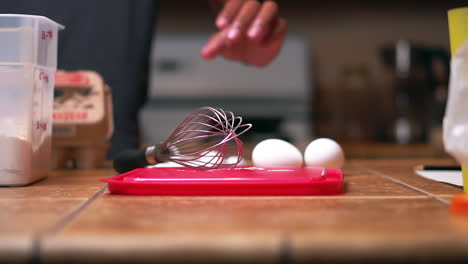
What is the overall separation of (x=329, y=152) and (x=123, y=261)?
42cm

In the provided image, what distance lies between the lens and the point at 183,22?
88.9 inches

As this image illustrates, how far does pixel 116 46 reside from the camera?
1.10 meters

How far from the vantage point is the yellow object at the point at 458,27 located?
0.39 meters

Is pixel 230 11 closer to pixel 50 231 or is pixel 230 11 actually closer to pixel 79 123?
pixel 79 123

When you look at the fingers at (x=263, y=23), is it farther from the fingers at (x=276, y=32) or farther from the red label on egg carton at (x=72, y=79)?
the red label on egg carton at (x=72, y=79)

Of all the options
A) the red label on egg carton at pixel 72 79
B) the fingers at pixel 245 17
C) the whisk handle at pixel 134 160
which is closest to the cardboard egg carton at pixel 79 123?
the red label on egg carton at pixel 72 79

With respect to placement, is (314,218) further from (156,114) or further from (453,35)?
(156,114)

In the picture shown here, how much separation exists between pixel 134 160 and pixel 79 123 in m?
0.19

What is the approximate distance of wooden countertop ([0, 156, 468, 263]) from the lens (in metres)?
A: 0.25

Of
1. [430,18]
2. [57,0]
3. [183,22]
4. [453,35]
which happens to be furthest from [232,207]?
[430,18]

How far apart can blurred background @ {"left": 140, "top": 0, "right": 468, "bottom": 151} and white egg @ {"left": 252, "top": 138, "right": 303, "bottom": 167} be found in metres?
1.24

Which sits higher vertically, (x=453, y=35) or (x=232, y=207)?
(x=453, y=35)

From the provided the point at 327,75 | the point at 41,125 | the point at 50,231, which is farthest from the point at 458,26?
the point at 327,75

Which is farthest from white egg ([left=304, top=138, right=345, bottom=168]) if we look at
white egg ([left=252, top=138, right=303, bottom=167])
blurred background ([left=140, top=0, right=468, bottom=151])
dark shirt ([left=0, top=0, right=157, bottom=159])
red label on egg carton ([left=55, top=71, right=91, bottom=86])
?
blurred background ([left=140, top=0, right=468, bottom=151])
